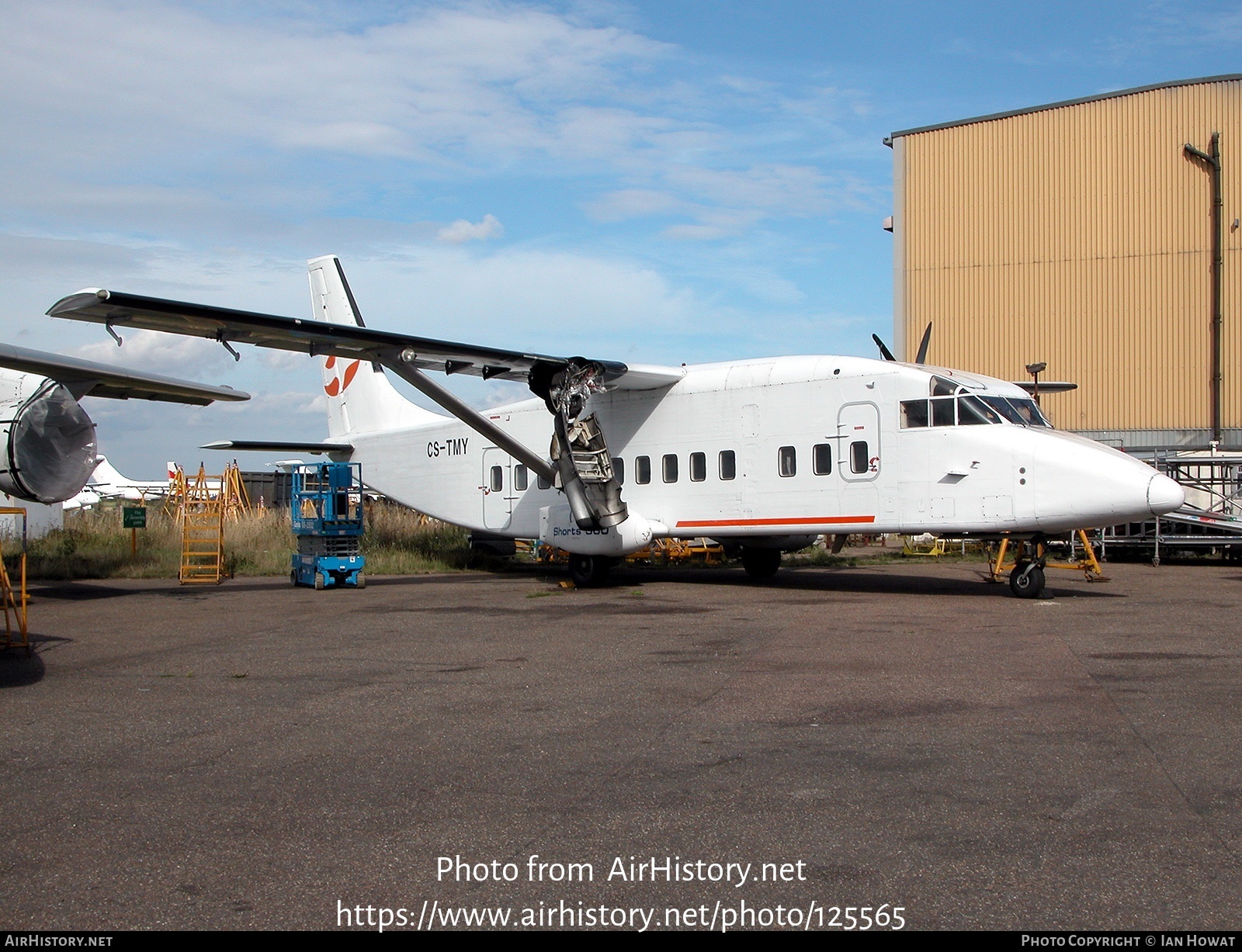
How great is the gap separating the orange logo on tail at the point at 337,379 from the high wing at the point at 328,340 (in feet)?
21.3

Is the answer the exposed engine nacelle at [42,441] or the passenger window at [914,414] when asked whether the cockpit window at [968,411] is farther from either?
the exposed engine nacelle at [42,441]

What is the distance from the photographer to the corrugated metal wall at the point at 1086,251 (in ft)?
100

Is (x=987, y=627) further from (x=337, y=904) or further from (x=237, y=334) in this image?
(x=237, y=334)

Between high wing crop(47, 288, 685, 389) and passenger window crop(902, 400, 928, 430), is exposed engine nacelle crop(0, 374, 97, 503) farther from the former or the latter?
passenger window crop(902, 400, 928, 430)

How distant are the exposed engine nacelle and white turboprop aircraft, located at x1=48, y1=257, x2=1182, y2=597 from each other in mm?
2942

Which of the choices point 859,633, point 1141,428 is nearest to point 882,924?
point 859,633

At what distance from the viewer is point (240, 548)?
991 inches

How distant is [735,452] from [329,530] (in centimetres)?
713

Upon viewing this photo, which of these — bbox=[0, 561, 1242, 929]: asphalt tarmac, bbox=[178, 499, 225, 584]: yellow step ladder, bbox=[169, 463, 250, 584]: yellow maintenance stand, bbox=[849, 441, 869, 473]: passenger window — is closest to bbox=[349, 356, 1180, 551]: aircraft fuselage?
bbox=[849, 441, 869, 473]: passenger window

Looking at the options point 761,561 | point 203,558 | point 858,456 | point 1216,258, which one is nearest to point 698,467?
point 761,561

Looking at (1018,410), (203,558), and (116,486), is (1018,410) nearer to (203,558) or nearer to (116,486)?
(203,558)

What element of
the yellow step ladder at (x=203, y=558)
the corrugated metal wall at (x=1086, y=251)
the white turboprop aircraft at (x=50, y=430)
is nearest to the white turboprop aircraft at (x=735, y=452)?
the white turboprop aircraft at (x=50, y=430)

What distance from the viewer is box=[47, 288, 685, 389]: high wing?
13.3 meters

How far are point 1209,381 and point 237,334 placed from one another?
26.8 m
